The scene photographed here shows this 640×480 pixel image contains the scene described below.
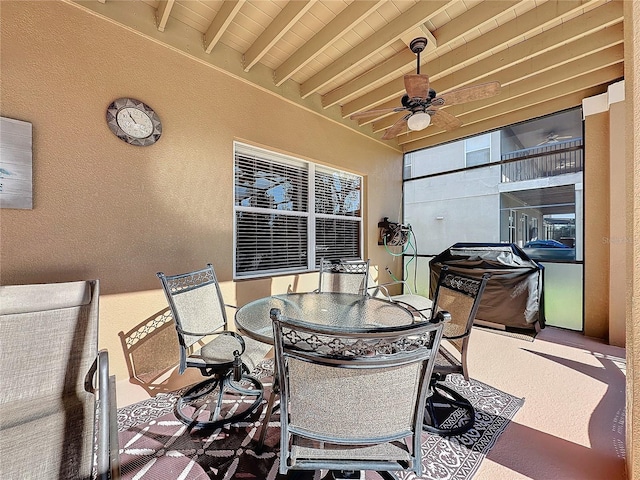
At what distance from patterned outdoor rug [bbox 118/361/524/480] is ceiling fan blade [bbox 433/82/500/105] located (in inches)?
104

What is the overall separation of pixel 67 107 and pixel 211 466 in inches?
108

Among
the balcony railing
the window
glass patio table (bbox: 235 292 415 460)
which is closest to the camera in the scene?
glass patio table (bbox: 235 292 415 460)

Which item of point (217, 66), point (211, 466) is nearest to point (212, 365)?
point (211, 466)

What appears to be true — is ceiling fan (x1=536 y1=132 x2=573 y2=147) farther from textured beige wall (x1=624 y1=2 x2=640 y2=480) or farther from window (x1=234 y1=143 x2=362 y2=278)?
textured beige wall (x1=624 y1=2 x2=640 y2=480)

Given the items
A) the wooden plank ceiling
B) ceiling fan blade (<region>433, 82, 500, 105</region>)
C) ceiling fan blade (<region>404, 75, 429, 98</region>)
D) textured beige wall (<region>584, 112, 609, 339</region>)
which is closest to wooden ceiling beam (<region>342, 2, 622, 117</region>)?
the wooden plank ceiling

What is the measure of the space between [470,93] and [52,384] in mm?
3725

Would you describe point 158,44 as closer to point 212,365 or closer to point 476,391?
point 212,365

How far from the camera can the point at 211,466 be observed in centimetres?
151

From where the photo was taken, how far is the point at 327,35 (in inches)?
102

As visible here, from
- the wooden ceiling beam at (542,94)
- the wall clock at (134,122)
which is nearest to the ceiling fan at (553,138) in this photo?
the wooden ceiling beam at (542,94)

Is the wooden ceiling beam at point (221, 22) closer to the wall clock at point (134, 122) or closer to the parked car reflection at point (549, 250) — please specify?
the wall clock at point (134, 122)

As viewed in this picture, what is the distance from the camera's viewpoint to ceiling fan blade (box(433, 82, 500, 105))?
230 centimetres

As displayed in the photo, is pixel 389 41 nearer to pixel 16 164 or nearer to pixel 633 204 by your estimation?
pixel 633 204

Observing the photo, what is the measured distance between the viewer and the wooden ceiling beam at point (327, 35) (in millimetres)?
2281
